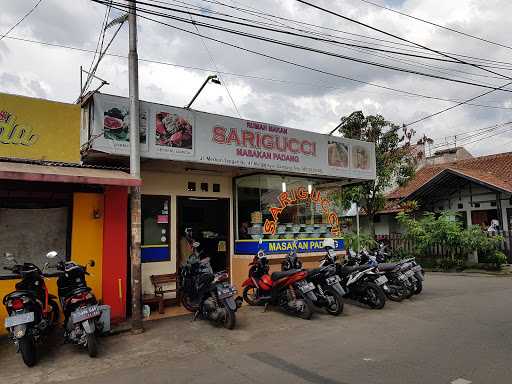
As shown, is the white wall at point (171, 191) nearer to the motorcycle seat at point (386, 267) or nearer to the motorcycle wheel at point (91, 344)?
the motorcycle wheel at point (91, 344)

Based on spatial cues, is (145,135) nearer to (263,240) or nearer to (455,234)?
(263,240)

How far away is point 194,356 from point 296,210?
586cm

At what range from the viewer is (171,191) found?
31.6ft

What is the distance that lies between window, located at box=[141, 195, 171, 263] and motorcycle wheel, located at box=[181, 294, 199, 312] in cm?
115

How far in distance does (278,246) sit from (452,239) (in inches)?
343

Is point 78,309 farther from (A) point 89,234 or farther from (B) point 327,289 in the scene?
(B) point 327,289

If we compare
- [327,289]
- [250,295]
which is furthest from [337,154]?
[250,295]

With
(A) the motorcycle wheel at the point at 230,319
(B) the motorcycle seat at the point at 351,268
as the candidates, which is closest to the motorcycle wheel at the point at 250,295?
(A) the motorcycle wheel at the point at 230,319

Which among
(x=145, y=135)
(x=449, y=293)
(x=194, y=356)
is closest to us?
(x=194, y=356)

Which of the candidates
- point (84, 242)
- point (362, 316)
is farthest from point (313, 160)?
point (84, 242)

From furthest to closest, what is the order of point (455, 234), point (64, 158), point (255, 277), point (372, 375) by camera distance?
point (455, 234), point (255, 277), point (64, 158), point (372, 375)

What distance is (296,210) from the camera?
11.1 m

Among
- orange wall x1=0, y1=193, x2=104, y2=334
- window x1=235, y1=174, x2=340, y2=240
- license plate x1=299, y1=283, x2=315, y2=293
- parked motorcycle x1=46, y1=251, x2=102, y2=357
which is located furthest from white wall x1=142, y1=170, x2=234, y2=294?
license plate x1=299, y1=283, x2=315, y2=293

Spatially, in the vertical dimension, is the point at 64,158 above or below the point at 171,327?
above
